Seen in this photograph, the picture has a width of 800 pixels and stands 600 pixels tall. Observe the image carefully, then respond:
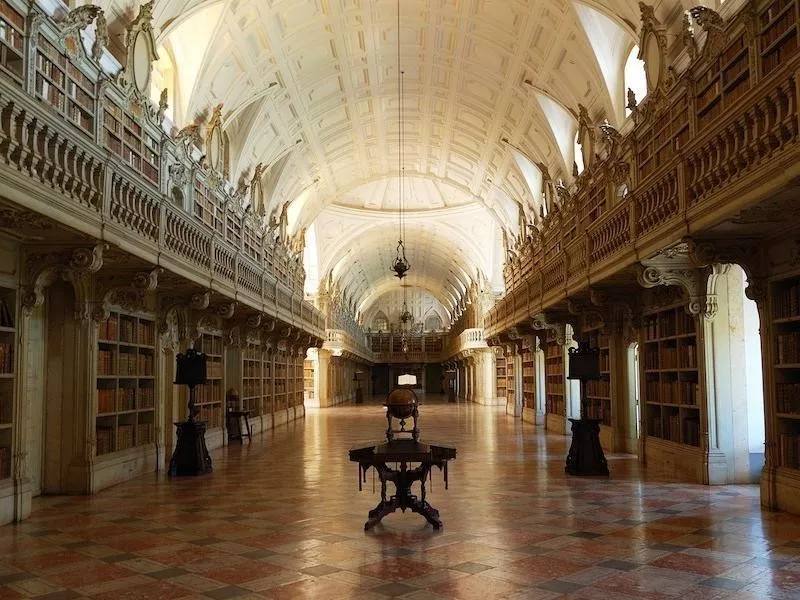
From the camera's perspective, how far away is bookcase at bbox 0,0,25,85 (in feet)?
20.5

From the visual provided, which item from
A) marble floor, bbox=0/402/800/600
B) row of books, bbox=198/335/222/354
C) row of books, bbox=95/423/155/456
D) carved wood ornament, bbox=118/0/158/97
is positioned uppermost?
carved wood ornament, bbox=118/0/158/97

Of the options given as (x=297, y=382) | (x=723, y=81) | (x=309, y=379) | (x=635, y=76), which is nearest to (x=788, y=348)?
(x=723, y=81)

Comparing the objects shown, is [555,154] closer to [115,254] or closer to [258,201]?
[258,201]

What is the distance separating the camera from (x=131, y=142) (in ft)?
31.9

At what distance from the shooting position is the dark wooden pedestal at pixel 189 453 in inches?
434

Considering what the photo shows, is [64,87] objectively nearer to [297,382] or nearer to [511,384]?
[297,382]

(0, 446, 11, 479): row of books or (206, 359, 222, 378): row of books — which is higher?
(206, 359, 222, 378): row of books

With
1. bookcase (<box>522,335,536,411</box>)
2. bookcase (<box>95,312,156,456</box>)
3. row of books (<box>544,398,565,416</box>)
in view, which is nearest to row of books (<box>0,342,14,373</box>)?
bookcase (<box>95,312,156,456</box>)

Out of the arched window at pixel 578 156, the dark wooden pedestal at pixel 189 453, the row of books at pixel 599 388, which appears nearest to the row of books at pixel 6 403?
the dark wooden pedestal at pixel 189 453

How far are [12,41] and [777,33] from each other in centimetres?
690

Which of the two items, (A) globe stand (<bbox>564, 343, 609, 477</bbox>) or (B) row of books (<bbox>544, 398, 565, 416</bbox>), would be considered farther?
(B) row of books (<bbox>544, 398, 565, 416</bbox>)

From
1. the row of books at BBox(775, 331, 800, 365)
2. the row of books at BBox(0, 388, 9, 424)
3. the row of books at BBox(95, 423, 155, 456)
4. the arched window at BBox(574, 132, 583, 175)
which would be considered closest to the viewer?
the row of books at BBox(775, 331, 800, 365)

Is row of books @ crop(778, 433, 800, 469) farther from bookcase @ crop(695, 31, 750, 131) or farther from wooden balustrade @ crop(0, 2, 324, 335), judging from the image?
wooden balustrade @ crop(0, 2, 324, 335)

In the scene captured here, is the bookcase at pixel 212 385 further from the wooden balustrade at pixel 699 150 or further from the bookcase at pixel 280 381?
the wooden balustrade at pixel 699 150
